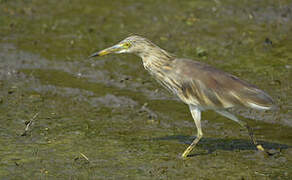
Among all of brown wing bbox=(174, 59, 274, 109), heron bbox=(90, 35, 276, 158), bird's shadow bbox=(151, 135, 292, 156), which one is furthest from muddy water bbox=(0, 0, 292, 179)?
brown wing bbox=(174, 59, 274, 109)

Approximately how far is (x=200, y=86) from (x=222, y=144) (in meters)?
0.86

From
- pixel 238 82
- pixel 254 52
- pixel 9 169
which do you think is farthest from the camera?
pixel 254 52

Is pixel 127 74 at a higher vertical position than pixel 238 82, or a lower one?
lower

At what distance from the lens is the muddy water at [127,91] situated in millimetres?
5844

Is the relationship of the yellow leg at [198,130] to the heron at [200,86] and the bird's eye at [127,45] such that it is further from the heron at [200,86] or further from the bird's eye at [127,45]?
the bird's eye at [127,45]

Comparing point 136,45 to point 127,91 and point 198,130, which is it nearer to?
point 198,130

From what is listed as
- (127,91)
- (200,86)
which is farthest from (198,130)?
(127,91)

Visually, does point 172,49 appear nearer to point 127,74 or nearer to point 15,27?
point 127,74

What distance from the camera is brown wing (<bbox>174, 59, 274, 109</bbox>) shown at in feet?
19.1

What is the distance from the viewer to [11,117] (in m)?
7.18

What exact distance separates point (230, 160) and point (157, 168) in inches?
32.1

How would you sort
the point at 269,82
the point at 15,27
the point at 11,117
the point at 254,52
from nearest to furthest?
the point at 11,117, the point at 269,82, the point at 254,52, the point at 15,27

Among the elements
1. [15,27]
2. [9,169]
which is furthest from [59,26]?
[9,169]

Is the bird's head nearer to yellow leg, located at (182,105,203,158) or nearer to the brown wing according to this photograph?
the brown wing
